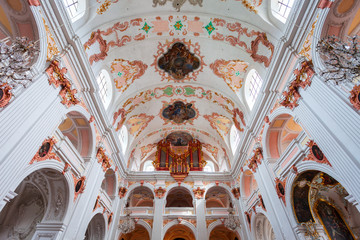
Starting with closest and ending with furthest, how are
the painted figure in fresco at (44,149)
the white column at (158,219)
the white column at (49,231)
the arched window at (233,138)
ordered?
the painted figure in fresco at (44,149) < the white column at (49,231) < the white column at (158,219) < the arched window at (233,138)

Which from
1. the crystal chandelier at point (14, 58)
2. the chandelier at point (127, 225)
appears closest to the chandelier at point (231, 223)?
the chandelier at point (127, 225)

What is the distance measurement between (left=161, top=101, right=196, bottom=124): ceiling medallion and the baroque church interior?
0.38ft

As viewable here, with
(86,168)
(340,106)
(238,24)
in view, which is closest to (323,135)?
(340,106)

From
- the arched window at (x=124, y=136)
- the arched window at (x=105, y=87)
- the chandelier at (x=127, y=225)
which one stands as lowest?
the chandelier at (x=127, y=225)

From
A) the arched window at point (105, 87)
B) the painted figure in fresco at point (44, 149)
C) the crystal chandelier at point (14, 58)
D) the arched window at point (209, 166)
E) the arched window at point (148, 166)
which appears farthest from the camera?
the arched window at point (209, 166)

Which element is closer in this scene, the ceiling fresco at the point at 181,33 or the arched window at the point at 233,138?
the ceiling fresco at the point at 181,33

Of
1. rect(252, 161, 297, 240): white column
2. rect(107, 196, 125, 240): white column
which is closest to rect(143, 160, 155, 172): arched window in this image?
rect(107, 196, 125, 240): white column

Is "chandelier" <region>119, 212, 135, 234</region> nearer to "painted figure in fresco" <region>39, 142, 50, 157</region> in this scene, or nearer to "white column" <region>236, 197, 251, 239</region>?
"white column" <region>236, 197, 251, 239</region>

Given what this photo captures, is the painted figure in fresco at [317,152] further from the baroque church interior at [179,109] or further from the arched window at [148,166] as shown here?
the arched window at [148,166]

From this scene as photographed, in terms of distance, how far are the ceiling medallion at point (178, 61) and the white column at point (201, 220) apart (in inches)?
328

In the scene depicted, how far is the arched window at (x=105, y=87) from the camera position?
10.6 m

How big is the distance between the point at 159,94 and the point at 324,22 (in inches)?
Result: 385

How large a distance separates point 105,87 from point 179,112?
6109 mm

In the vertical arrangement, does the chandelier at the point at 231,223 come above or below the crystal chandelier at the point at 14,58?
above
